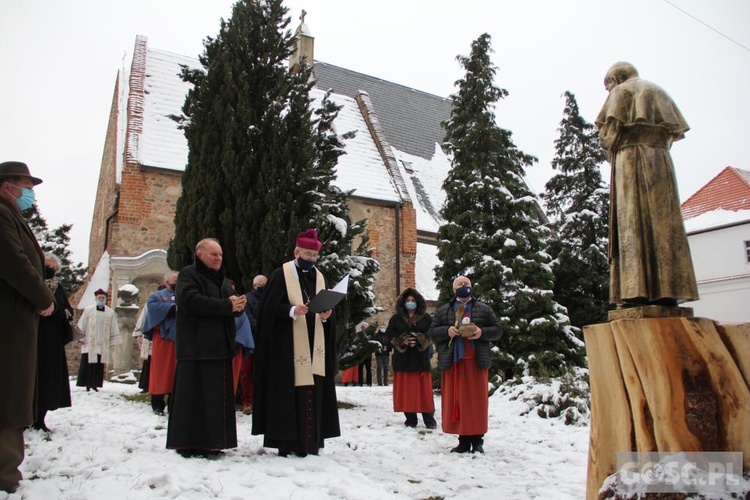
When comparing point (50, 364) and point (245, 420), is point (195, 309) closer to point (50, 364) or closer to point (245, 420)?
point (50, 364)

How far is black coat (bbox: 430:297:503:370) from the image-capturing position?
251 inches

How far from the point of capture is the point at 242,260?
818 centimetres

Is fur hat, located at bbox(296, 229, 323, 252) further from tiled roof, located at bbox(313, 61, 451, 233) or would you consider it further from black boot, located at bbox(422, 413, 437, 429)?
tiled roof, located at bbox(313, 61, 451, 233)

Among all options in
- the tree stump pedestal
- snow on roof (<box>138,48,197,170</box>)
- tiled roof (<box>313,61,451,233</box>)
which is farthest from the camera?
tiled roof (<box>313,61,451,233</box>)

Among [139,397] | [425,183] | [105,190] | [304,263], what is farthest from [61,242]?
[304,263]

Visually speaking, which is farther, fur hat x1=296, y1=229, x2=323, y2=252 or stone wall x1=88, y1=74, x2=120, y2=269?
stone wall x1=88, y1=74, x2=120, y2=269

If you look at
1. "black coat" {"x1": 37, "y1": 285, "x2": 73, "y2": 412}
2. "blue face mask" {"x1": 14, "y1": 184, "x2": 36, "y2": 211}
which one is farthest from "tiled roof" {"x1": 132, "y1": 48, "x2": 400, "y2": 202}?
"blue face mask" {"x1": 14, "y1": 184, "x2": 36, "y2": 211}

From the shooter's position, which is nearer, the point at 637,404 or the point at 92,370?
the point at 637,404

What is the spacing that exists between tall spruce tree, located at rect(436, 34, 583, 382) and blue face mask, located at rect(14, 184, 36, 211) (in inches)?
391

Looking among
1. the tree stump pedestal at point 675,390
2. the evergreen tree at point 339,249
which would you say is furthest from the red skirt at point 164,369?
the tree stump pedestal at point 675,390

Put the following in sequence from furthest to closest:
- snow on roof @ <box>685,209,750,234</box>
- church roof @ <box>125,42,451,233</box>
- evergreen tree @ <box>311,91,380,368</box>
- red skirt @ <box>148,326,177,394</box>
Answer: snow on roof @ <box>685,209,750,234</box>
church roof @ <box>125,42,451,233</box>
evergreen tree @ <box>311,91,380,368</box>
red skirt @ <box>148,326,177,394</box>

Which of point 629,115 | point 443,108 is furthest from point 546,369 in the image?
point 443,108

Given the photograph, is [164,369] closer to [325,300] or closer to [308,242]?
[308,242]

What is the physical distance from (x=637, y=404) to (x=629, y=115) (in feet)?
6.22
